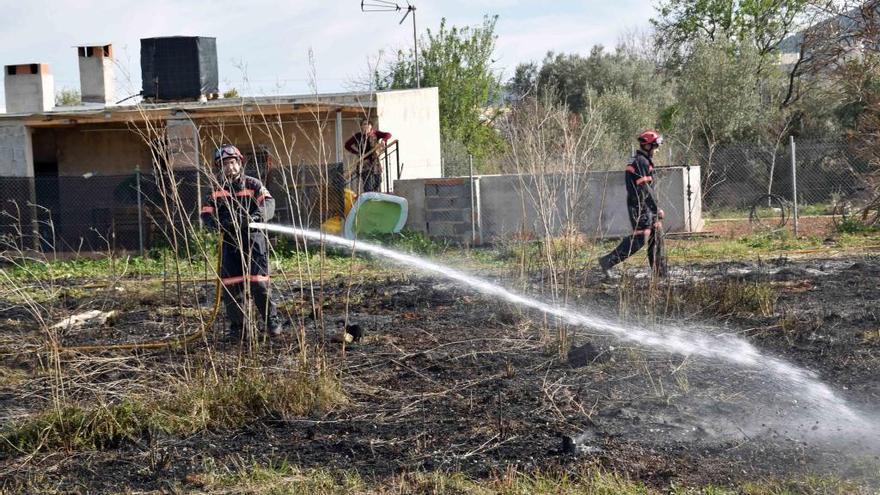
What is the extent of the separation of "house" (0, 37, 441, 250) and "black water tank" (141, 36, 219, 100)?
0.10 feet

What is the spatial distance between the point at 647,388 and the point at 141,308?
644 centimetres

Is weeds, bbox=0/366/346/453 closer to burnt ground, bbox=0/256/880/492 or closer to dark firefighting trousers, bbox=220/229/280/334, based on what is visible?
burnt ground, bbox=0/256/880/492

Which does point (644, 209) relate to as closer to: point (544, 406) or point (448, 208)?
point (544, 406)

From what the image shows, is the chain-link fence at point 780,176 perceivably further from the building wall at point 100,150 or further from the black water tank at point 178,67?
the building wall at point 100,150

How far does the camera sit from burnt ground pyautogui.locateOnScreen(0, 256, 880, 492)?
4.98 m

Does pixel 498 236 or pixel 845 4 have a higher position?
pixel 845 4

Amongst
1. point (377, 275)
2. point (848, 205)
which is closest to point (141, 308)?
point (377, 275)

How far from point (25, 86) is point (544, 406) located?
19128 millimetres

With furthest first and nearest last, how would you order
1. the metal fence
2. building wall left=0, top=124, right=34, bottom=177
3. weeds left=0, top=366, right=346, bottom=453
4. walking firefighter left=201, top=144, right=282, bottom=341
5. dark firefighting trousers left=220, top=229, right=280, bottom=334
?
the metal fence → building wall left=0, top=124, right=34, bottom=177 → dark firefighting trousers left=220, top=229, right=280, bottom=334 → walking firefighter left=201, top=144, right=282, bottom=341 → weeds left=0, top=366, right=346, bottom=453

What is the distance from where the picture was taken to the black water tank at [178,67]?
20.7 m

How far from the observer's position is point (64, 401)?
584 centimetres

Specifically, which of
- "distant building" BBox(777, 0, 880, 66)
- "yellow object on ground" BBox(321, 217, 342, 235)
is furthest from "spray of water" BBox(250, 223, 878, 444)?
"yellow object on ground" BBox(321, 217, 342, 235)

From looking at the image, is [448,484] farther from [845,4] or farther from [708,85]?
[708,85]

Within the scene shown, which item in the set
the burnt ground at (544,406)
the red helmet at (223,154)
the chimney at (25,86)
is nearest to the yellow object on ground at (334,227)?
the burnt ground at (544,406)
